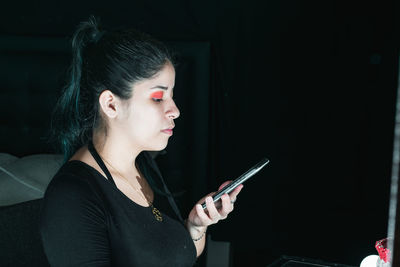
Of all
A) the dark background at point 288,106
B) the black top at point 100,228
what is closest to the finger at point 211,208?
the black top at point 100,228

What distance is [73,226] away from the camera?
874mm

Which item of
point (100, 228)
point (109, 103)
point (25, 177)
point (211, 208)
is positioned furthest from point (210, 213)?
point (25, 177)

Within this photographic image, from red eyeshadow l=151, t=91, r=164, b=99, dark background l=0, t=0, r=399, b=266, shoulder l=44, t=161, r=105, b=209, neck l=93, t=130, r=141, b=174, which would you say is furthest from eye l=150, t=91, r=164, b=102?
dark background l=0, t=0, r=399, b=266

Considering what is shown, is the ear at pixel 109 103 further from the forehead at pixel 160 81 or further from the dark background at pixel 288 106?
the dark background at pixel 288 106

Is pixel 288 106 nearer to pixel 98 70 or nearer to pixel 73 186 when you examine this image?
pixel 98 70

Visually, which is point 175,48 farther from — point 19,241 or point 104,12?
point 19,241

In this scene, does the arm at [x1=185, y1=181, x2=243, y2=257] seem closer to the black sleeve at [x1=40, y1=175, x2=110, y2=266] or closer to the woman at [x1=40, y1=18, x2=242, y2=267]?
the woman at [x1=40, y1=18, x2=242, y2=267]

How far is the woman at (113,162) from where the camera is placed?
0.89 metres

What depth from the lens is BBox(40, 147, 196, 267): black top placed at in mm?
869

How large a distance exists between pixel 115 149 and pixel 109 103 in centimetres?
13

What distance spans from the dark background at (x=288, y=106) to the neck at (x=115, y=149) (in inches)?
24.4

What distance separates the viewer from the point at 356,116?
1.63 m

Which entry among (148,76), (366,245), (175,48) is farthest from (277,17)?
(366,245)

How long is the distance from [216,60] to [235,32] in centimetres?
14
